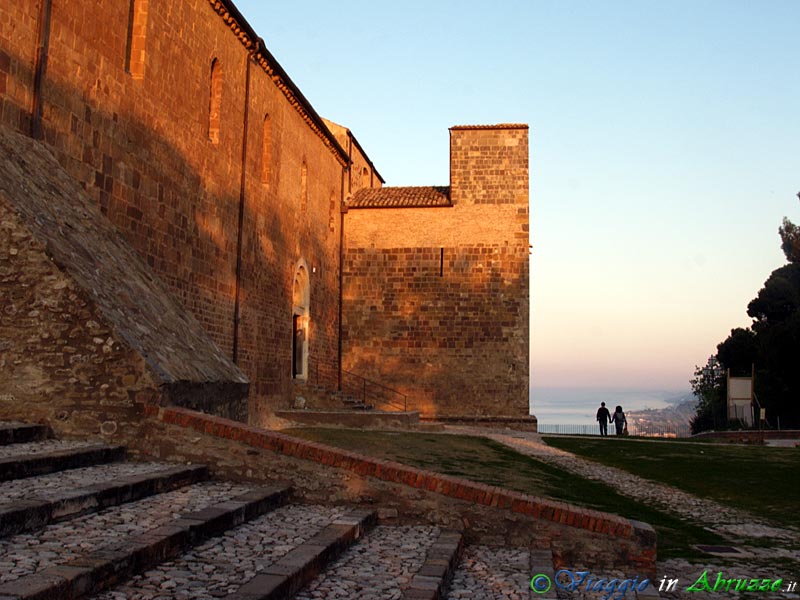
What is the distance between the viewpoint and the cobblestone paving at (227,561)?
401 cm

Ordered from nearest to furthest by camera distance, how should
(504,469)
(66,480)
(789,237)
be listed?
1. (66,480)
2. (504,469)
3. (789,237)

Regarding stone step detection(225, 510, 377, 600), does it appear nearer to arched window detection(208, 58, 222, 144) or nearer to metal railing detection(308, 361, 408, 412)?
arched window detection(208, 58, 222, 144)

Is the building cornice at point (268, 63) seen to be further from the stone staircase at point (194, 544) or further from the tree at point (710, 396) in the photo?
the tree at point (710, 396)

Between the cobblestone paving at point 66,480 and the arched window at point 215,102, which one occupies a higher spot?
the arched window at point 215,102

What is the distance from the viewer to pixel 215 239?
15.0m

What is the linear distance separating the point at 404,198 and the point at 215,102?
11.6 metres

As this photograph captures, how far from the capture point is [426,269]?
25.3m

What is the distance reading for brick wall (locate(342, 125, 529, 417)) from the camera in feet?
80.3

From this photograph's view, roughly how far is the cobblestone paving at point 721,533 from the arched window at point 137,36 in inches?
399

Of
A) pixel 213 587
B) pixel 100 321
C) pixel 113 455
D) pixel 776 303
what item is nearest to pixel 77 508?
pixel 213 587

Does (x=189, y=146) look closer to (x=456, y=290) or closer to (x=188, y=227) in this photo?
(x=188, y=227)

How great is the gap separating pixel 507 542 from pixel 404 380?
18781 mm

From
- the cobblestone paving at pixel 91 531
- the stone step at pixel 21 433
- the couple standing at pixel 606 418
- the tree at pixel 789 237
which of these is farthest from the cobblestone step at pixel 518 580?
the tree at pixel 789 237

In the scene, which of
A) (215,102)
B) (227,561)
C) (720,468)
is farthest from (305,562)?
(215,102)
